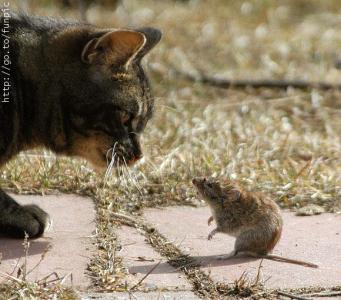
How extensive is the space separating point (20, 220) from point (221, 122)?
236 centimetres

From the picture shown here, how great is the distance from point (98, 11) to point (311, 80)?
290 centimetres

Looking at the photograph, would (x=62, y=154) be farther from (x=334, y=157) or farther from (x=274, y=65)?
(x=274, y=65)

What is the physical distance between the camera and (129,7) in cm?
924

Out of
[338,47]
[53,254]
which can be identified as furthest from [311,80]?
[53,254]

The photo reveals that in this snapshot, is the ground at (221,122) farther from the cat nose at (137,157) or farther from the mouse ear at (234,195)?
the mouse ear at (234,195)

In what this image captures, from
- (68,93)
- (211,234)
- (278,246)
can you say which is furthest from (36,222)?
(278,246)

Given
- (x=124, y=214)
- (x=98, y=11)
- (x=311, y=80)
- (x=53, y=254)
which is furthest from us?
(x=98, y=11)

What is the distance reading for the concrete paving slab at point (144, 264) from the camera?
3121 mm

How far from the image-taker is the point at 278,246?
371 cm

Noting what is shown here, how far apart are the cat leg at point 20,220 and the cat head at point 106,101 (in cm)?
39

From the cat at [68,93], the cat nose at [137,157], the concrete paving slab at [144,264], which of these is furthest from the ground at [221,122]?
the cat at [68,93]

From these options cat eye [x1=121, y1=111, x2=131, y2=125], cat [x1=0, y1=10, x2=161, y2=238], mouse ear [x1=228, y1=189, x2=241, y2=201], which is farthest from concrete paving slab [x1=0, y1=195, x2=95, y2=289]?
mouse ear [x1=228, y1=189, x2=241, y2=201]

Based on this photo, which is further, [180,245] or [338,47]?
[338,47]

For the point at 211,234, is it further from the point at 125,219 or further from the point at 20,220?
the point at 20,220
